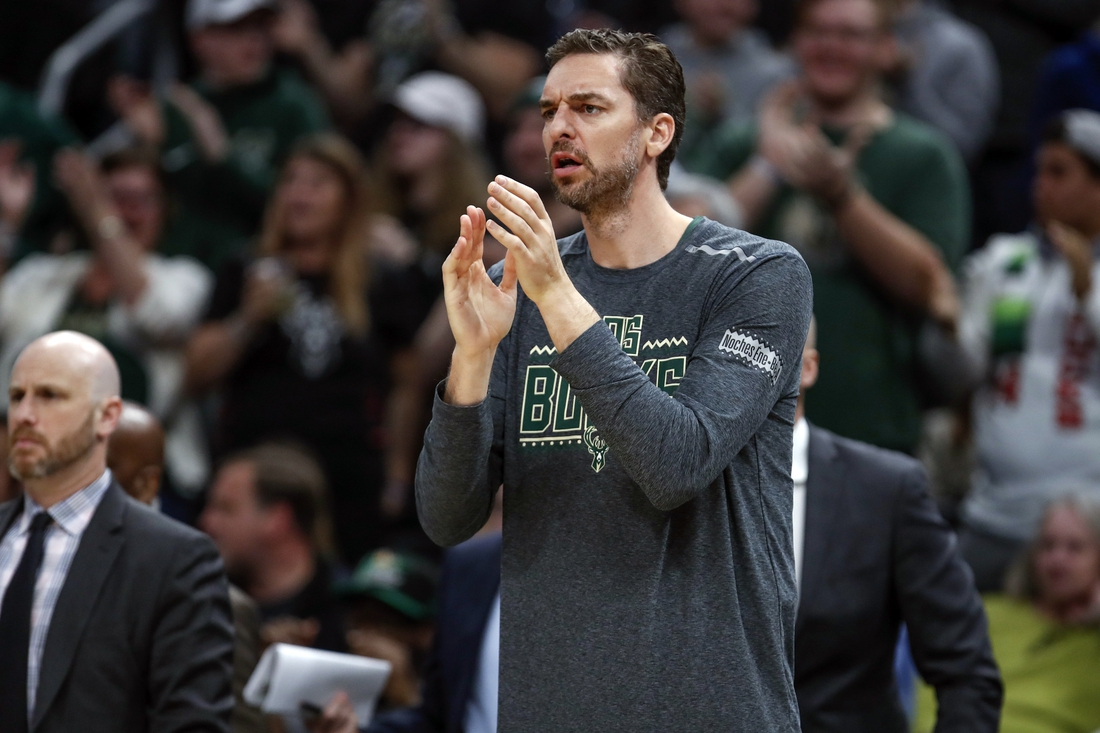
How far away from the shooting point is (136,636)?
11.8 feet

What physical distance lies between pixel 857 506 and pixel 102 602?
72.4 inches

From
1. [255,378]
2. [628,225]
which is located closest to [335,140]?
[255,378]

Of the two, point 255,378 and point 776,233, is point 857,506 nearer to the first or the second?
point 776,233

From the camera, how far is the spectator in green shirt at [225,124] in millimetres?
7691

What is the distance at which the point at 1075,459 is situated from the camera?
6.07 m

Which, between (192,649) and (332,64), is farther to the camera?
(332,64)

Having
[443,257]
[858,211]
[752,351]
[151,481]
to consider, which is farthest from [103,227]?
[752,351]

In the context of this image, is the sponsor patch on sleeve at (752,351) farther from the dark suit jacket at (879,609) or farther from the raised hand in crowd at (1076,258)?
the raised hand in crowd at (1076,258)

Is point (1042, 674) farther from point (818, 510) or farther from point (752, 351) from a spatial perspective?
point (752, 351)

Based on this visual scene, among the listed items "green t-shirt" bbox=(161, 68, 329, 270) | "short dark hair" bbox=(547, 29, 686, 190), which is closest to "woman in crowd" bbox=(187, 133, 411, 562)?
"green t-shirt" bbox=(161, 68, 329, 270)

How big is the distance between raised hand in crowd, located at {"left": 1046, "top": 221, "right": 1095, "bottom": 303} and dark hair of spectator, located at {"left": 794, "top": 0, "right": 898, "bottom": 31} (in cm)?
130

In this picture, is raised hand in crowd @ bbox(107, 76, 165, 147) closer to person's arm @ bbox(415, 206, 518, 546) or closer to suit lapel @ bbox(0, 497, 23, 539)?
suit lapel @ bbox(0, 497, 23, 539)

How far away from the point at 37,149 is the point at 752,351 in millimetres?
6477

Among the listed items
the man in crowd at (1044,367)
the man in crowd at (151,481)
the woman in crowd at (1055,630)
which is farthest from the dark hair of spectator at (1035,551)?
the man in crowd at (151,481)
